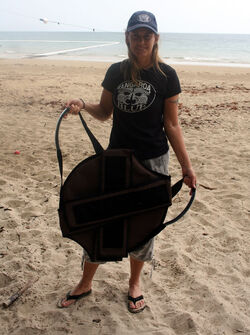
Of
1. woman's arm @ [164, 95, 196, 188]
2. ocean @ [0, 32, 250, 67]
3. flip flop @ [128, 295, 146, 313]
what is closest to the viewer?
woman's arm @ [164, 95, 196, 188]

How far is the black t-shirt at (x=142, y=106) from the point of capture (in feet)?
6.38

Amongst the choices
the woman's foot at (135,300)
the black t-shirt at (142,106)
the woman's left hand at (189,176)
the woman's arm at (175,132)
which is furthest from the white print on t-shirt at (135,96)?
the woman's foot at (135,300)

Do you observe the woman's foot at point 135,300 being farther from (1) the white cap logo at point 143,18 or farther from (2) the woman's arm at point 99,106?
(1) the white cap logo at point 143,18

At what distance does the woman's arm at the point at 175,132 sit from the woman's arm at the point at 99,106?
0.39 metres

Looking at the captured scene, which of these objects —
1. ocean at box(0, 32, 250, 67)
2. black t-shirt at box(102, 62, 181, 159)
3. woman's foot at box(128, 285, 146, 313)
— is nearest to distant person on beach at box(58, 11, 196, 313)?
black t-shirt at box(102, 62, 181, 159)

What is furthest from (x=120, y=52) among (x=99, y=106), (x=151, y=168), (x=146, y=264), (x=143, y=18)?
(x=151, y=168)

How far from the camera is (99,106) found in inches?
87.8

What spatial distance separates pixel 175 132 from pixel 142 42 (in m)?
0.59

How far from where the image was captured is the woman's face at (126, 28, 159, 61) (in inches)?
76.2

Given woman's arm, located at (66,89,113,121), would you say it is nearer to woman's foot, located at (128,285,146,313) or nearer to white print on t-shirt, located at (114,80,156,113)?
white print on t-shirt, located at (114,80,156,113)

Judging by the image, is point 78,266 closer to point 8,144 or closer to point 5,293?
point 5,293

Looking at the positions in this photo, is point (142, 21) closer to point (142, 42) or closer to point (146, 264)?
point (142, 42)

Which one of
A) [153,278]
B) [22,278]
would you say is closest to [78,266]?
[22,278]

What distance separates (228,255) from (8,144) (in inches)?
160
